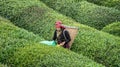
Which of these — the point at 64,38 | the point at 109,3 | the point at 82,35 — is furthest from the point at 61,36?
the point at 109,3

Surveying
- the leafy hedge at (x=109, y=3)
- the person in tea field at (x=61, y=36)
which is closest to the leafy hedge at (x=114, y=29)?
the person in tea field at (x=61, y=36)

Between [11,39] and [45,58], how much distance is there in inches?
74.1

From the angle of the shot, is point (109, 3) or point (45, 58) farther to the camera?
point (109, 3)

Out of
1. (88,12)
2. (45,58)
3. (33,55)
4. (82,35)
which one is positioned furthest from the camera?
(88,12)

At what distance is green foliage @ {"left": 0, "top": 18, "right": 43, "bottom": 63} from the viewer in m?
13.0

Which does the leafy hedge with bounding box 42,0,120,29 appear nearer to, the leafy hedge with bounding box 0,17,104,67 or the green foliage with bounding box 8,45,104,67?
the leafy hedge with bounding box 0,17,104,67

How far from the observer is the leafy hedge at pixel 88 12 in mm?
20328

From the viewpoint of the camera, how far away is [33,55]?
500 inches

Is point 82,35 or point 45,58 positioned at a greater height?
point 45,58

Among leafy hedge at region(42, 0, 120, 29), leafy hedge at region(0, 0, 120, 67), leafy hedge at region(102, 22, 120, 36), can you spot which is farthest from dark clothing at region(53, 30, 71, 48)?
leafy hedge at region(42, 0, 120, 29)

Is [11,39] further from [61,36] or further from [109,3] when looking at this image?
[109,3]

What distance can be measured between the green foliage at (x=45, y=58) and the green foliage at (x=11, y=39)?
0.82 feet

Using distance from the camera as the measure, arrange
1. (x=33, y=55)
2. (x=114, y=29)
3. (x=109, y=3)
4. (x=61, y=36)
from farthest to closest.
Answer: (x=109, y=3)
(x=114, y=29)
(x=61, y=36)
(x=33, y=55)

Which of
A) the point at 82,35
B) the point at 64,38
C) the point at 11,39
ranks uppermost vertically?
the point at 11,39
